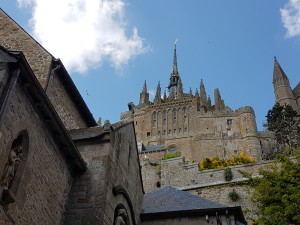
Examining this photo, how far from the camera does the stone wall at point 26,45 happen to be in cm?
1291

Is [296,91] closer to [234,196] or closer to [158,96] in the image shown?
[158,96]

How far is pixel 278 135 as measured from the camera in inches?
1750

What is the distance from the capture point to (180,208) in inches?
521

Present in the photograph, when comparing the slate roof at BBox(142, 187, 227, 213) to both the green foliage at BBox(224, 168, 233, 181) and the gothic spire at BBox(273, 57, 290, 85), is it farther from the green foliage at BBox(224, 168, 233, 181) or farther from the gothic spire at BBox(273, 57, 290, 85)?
the gothic spire at BBox(273, 57, 290, 85)

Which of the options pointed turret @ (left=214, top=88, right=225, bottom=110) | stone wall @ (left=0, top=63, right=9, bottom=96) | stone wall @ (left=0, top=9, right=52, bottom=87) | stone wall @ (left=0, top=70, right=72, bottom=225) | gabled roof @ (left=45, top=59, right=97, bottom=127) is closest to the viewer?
stone wall @ (left=0, top=63, right=9, bottom=96)

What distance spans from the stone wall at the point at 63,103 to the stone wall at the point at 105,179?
2134 millimetres

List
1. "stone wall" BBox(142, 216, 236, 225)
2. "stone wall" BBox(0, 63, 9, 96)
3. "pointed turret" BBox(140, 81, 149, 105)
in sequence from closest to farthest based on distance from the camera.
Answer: "stone wall" BBox(0, 63, 9, 96) → "stone wall" BBox(142, 216, 236, 225) → "pointed turret" BBox(140, 81, 149, 105)

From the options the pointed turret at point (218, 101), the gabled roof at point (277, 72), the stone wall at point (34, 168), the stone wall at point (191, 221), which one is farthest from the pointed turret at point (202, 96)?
the stone wall at point (34, 168)

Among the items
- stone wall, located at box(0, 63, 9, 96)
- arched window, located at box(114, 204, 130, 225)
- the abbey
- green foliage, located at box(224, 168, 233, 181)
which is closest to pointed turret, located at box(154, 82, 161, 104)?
the abbey

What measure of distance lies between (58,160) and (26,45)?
603cm

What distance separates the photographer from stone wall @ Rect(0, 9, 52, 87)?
42.3ft

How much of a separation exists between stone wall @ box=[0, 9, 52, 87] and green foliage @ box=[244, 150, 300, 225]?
35.3 ft

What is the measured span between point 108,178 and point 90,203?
0.84m

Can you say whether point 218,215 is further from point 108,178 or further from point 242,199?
point 242,199
